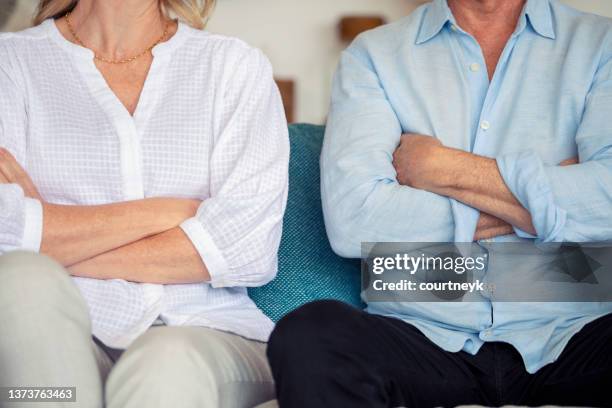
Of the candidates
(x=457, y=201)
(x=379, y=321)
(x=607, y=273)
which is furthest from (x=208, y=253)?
(x=607, y=273)

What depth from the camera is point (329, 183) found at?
164cm

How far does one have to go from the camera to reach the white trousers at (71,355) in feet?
3.82

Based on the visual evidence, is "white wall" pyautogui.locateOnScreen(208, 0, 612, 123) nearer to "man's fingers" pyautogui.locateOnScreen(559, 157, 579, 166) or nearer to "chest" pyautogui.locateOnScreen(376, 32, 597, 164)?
"chest" pyautogui.locateOnScreen(376, 32, 597, 164)

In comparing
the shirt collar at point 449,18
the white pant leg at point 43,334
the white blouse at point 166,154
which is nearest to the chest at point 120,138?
the white blouse at point 166,154

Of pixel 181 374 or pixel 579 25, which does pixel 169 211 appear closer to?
pixel 181 374

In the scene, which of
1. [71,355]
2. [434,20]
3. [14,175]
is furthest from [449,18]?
[71,355]

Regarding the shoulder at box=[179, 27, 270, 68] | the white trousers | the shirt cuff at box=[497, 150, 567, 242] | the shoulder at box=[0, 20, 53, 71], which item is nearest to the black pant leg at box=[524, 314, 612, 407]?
the shirt cuff at box=[497, 150, 567, 242]

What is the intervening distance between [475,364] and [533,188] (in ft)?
1.02

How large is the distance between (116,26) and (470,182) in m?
0.74

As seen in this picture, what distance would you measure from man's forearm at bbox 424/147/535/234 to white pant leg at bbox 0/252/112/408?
0.68 m

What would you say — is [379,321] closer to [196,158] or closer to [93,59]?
[196,158]

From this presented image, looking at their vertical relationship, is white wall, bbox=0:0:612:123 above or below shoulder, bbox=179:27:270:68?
below

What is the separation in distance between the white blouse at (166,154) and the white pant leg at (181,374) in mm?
129

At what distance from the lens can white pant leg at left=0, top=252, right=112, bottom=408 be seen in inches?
46.0
